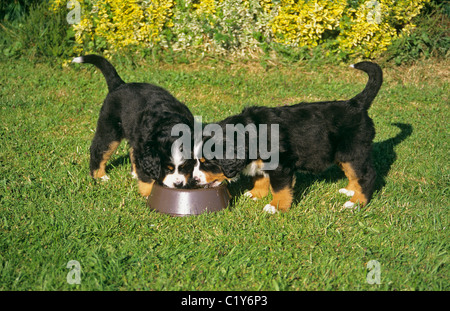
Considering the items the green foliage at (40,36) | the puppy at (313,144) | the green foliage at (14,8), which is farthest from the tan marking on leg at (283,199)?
the green foliage at (14,8)

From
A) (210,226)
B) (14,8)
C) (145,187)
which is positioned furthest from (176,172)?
(14,8)

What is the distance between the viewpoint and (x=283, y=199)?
3955 millimetres

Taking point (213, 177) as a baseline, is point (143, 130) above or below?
above

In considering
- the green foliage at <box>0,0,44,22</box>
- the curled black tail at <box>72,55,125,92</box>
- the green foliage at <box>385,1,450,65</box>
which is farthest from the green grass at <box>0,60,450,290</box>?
the green foliage at <box>0,0,44,22</box>

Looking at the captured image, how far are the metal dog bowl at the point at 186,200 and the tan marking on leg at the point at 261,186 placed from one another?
659 millimetres

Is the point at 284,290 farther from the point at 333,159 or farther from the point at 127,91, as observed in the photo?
the point at 127,91

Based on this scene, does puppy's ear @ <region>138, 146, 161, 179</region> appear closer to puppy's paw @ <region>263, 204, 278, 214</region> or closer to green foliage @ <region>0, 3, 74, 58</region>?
puppy's paw @ <region>263, 204, 278, 214</region>

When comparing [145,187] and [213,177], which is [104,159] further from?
[213,177]

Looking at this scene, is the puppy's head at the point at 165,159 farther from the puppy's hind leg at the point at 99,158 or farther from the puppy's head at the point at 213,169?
the puppy's hind leg at the point at 99,158

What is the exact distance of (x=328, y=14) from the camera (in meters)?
7.49

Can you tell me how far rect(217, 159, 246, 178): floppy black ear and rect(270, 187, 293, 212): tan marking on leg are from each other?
400mm

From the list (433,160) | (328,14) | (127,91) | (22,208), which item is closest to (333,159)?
(433,160)

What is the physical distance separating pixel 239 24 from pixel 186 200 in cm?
498

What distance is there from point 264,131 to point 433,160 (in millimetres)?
2275
